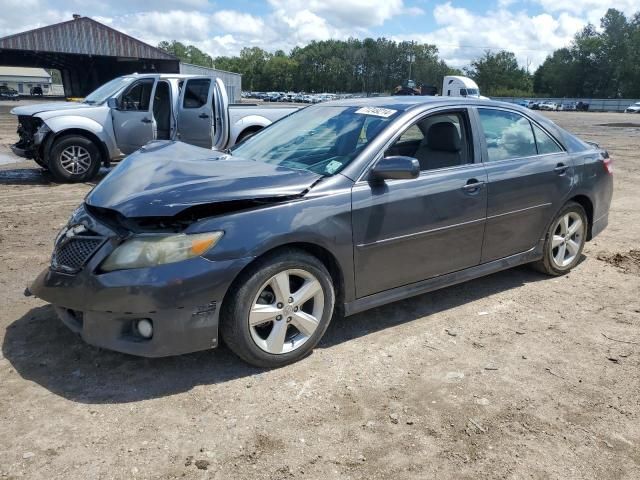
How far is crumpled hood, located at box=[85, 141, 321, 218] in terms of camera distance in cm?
300

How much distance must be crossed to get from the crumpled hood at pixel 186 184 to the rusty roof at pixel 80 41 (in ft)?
142

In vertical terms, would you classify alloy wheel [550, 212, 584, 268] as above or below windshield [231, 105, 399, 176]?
below

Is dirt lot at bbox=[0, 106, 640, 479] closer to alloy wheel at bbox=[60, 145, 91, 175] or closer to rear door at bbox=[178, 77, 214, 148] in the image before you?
alloy wheel at bbox=[60, 145, 91, 175]

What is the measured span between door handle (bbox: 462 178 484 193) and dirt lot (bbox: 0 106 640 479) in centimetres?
97

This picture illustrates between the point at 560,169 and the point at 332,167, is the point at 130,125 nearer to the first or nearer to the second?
the point at 332,167

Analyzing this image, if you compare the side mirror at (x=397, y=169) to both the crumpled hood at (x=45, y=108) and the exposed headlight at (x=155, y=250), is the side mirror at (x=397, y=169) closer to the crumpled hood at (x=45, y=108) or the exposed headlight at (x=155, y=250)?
the exposed headlight at (x=155, y=250)

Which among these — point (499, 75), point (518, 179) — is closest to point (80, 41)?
point (518, 179)

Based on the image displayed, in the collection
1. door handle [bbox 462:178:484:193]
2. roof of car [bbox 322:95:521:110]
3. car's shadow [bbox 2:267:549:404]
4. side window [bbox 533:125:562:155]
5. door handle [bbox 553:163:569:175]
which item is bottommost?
car's shadow [bbox 2:267:549:404]

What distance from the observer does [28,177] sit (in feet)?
32.9

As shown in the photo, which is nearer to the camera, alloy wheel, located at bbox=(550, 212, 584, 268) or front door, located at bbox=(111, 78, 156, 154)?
alloy wheel, located at bbox=(550, 212, 584, 268)

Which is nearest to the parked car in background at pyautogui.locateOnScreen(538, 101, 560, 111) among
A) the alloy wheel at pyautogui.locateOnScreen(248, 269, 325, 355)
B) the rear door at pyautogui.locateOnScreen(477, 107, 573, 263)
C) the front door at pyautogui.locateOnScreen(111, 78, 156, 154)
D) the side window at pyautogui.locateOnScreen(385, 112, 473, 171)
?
the front door at pyautogui.locateOnScreen(111, 78, 156, 154)

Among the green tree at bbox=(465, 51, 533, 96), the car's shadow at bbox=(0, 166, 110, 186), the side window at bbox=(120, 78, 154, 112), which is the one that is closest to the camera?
the car's shadow at bbox=(0, 166, 110, 186)

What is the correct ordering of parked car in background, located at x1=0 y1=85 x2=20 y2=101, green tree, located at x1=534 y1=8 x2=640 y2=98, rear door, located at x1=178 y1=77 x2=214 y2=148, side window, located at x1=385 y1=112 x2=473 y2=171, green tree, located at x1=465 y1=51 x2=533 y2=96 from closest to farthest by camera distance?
side window, located at x1=385 y1=112 x2=473 y2=171 → rear door, located at x1=178 y1=77 x2=214 y2=148 → parked car in background, located at x1=0 y1=85 x2=20 y2=101 → green tree, located at x1=534 y1=8 x2=640 y2=98 → green tree, located at x1=465 y1=51 x2=533 y2=96

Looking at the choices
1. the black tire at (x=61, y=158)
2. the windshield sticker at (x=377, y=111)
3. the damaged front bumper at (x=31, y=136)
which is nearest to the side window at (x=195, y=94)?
the black tire at (x=61, y=158)
